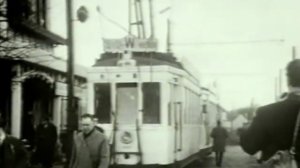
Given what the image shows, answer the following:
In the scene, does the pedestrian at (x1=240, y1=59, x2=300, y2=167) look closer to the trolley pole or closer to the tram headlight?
the tram headlight

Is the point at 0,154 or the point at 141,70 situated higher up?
the point at 141,70

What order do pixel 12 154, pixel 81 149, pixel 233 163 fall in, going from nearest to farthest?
pixel 12 154, pixel 81 149, pixel 233 163

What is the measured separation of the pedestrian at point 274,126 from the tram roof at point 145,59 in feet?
40.7

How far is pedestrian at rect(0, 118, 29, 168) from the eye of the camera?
24.1ft

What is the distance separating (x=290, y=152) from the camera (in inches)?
179

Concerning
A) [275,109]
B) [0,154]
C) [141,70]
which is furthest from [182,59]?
[275,109]

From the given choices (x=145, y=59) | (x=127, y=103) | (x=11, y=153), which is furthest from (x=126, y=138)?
(x=11, y=153)

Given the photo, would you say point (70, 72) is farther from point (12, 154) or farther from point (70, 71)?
point (12, 154)

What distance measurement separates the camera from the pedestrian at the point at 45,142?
2142 cm

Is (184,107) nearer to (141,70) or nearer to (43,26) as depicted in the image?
(141,70)

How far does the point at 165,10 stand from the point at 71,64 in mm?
6307

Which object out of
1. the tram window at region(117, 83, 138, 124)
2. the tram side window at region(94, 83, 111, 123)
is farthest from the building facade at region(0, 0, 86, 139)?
the tram window at region(117, 83, 138, 124)

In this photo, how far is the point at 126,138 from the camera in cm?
1644

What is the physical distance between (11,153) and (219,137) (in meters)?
19.8
